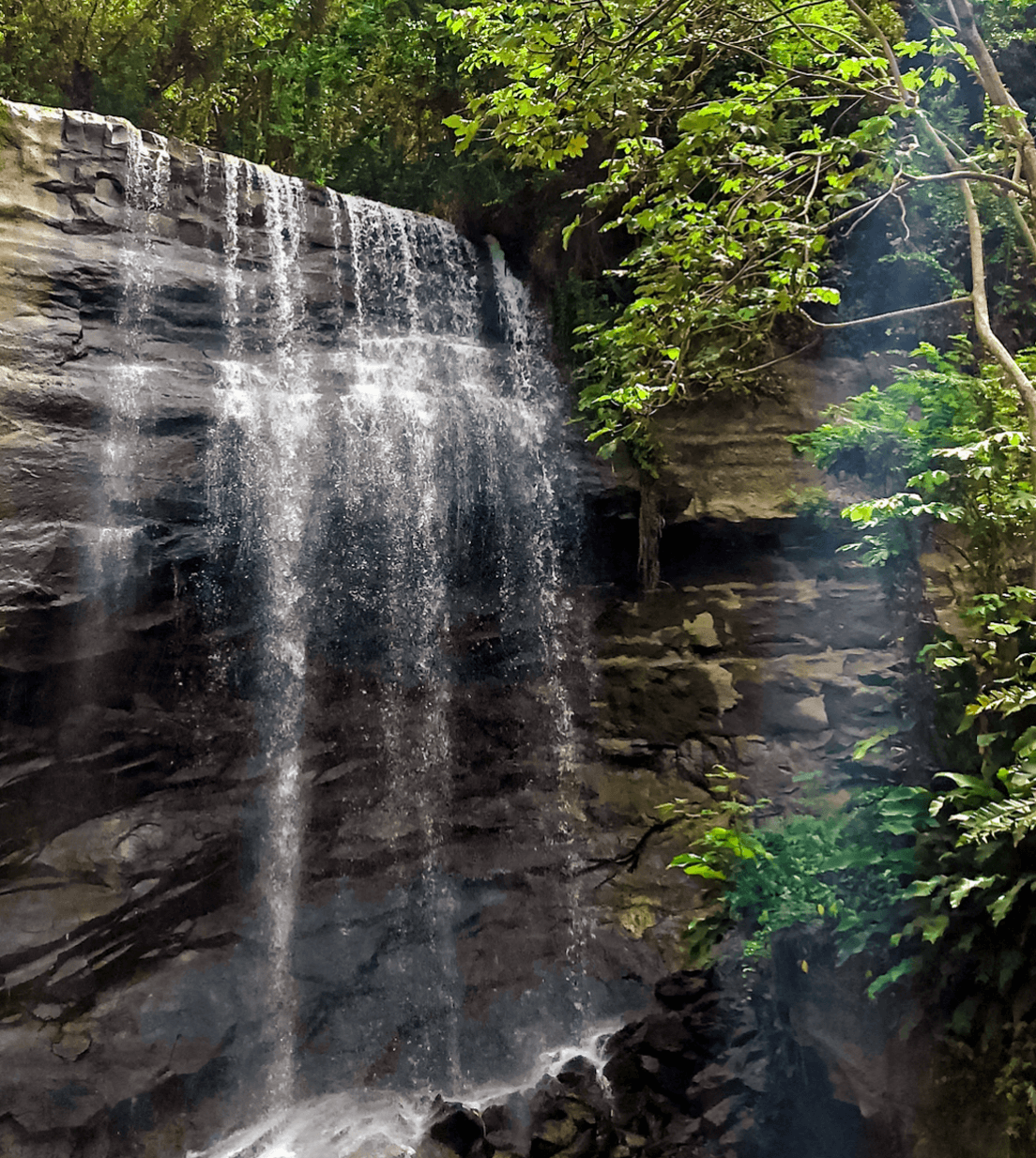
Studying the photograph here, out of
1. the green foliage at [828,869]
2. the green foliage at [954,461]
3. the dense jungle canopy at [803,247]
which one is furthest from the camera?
the green foliage at [954,461]

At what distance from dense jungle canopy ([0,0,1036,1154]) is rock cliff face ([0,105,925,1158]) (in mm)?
813

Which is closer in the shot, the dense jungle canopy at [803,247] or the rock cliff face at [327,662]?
the dense jungle canopy at [803,247]

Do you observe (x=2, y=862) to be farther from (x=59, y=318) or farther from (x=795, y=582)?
(x=795, y=582)

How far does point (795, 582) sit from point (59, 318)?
6174mm

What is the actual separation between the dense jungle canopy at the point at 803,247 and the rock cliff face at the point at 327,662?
32.0 inches

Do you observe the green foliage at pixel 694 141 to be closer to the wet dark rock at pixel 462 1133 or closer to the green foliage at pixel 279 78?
the green foliage at pixel 279 78

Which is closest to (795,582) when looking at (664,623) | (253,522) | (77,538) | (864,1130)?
(664,623)

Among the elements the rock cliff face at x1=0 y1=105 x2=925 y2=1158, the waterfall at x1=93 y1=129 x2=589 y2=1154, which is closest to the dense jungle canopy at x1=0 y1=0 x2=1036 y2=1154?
the rock cliff face at x1=0 y1=105 x2=925 y2=1158

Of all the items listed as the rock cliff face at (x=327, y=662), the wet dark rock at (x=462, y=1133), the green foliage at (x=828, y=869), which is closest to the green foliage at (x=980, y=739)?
the green foliage at (x=828, y=869)

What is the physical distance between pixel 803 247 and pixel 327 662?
4.68 metres

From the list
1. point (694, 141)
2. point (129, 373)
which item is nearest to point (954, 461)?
point (694, 141)

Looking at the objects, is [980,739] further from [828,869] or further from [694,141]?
[694,141]

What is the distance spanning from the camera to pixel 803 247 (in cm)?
507

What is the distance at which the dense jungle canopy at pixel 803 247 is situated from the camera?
186 inches
